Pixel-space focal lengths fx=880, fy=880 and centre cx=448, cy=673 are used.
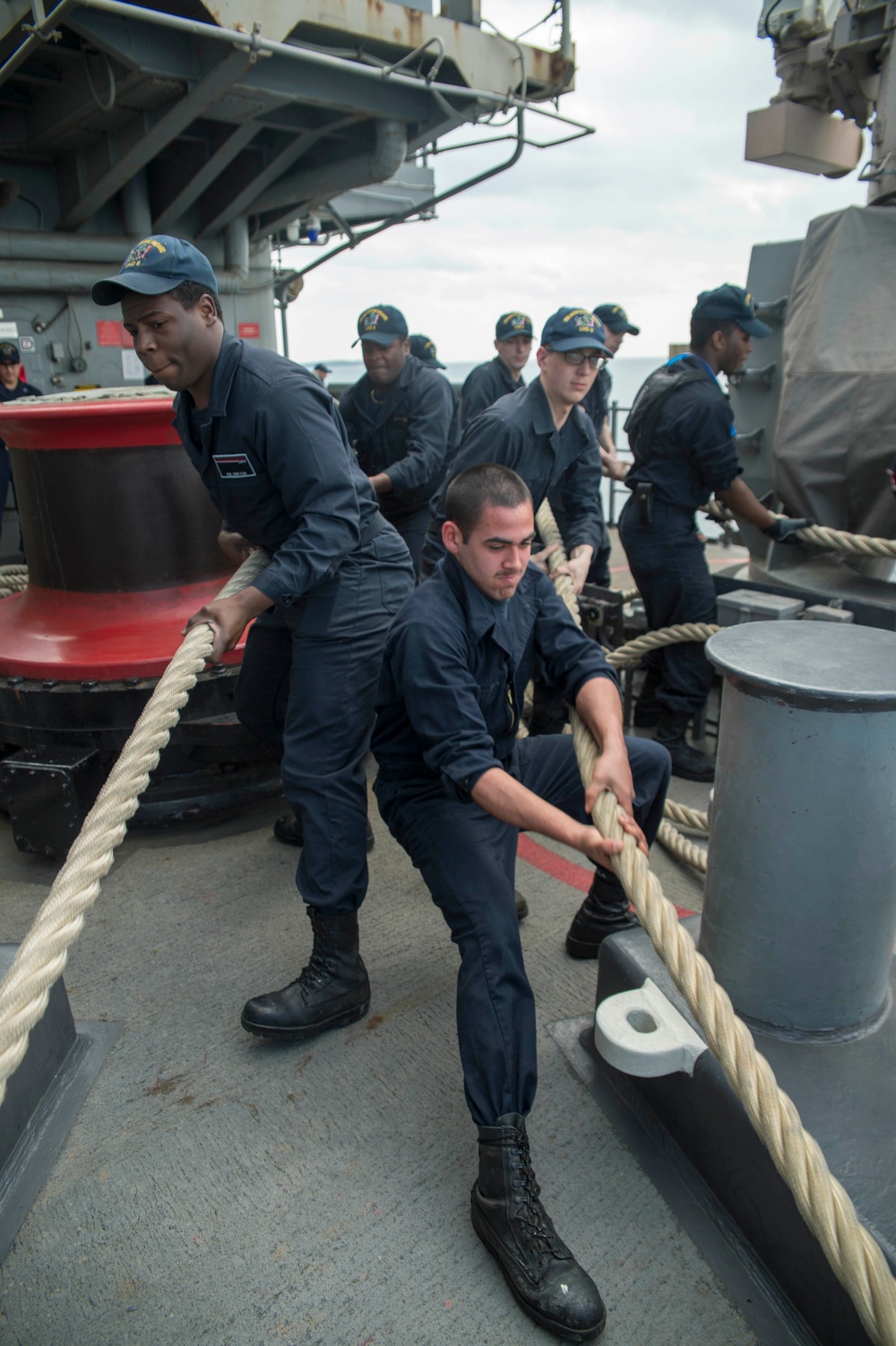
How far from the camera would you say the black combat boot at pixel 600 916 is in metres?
2.49

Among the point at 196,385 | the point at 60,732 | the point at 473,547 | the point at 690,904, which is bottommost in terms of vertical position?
the point at 690,904

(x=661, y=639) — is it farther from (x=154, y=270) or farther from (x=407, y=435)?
(x=154, y=270)

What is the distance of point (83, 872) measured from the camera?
160 cm

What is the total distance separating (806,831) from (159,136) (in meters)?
6.92

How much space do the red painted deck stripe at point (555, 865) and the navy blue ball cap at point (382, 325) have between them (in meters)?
2.75

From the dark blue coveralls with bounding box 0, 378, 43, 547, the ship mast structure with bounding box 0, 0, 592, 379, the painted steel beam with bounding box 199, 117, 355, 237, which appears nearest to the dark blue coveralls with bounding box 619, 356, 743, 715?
the ship mast structure with bounding box 0, 0, 592, 379

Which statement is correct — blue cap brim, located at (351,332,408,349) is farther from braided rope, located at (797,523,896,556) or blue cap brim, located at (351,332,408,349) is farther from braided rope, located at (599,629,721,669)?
braided rope, located at (797,523,896,556)

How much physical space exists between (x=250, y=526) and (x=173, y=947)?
4.21 feet

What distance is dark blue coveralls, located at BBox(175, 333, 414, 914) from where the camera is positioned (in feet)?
7.39

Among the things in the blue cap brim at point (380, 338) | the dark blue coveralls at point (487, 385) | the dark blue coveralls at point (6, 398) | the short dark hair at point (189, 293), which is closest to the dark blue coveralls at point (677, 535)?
the blue cap brim at point (380, 338)

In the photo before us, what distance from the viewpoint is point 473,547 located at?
2.04 meters

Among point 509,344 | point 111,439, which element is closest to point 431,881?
point 111,439

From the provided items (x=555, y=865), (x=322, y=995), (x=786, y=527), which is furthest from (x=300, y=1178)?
(x=786, y=527)

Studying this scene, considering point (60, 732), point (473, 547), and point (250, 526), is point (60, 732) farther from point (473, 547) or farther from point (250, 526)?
point (473, 547)
